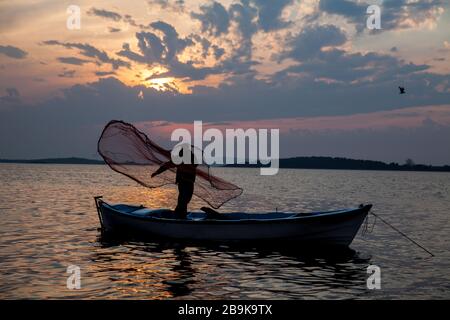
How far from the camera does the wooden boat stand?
17.4 meters

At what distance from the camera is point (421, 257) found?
18641 millimetres

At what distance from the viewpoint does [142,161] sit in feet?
62.0

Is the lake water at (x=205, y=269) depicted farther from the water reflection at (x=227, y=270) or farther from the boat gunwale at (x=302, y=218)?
the boat gunwale at (x=302, y=218)

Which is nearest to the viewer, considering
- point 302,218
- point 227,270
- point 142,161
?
point 227,270

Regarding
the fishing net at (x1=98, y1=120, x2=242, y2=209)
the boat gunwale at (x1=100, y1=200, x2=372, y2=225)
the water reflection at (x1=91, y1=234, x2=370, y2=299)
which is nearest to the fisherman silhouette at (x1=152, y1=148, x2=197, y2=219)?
the fishing net at (x1=98, y1=120, x2=242, y2=209)

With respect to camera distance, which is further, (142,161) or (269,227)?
(142,161)

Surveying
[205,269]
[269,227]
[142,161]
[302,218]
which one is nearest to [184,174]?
[142,161]

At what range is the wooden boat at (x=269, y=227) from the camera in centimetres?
1744

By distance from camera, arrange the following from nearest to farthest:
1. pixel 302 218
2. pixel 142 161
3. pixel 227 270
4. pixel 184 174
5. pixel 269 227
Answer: pixel 227 270 → pixel 302 218 → pixel 269 227 → pixel 184 174 → pixel 142 161

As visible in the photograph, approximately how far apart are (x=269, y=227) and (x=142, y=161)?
18.4 ft

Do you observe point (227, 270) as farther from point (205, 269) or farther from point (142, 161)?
point (142, 161)

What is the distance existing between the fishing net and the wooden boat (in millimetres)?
1090

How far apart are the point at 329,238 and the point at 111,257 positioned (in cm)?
802

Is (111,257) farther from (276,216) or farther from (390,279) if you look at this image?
(390,279)
